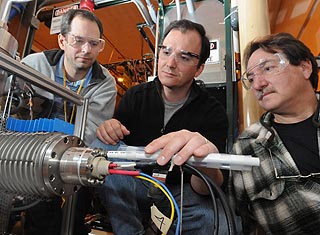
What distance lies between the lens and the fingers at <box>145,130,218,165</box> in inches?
18.9

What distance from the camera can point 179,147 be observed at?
498 millimetres

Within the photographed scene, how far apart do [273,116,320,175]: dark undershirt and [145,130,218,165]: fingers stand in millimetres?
588

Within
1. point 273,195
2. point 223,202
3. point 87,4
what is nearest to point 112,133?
point 223,202

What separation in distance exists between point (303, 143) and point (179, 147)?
27.0 inches

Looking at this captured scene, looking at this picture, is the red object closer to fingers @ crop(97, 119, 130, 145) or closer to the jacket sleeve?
the jacket sleeve

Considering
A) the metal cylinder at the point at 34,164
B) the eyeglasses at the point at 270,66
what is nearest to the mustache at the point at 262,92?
the eyeglasses at the point at 270,66

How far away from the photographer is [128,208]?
2.41 feet

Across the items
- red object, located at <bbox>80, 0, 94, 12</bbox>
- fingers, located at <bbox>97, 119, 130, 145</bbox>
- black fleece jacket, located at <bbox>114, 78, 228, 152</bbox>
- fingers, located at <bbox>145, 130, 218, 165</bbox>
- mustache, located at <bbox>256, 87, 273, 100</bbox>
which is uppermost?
red object, located at <bbox>80, 0, 94, 12</bbox>

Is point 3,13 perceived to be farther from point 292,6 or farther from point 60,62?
point 292,6

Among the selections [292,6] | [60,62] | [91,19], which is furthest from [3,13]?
[292,6]

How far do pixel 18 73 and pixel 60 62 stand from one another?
0.74 metres

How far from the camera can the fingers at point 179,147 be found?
1.57 feet

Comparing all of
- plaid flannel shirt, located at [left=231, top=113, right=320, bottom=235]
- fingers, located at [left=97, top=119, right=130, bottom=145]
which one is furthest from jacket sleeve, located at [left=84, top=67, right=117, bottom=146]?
plaid flannel shirt, located at [left=231, top=113, right=320, bottom=235]

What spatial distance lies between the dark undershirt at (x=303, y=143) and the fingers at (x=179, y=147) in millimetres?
588
